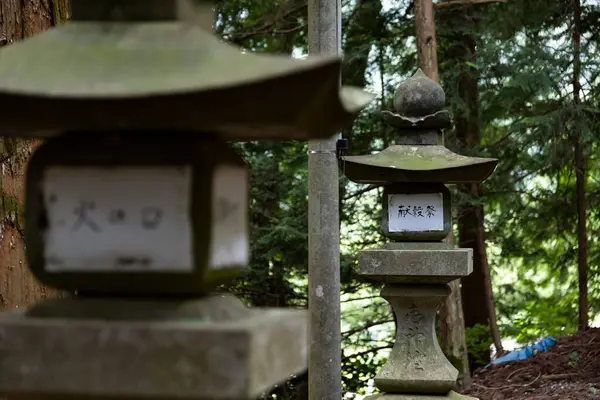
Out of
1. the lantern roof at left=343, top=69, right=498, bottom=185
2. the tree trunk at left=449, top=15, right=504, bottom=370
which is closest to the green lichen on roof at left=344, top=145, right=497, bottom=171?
the lantern roof at left=343, top=69, right=498, bottom=185

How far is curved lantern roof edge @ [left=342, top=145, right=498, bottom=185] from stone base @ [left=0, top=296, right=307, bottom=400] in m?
3.40

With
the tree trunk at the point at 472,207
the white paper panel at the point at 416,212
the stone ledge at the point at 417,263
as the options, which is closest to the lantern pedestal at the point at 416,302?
the stone ledge at the point at 417,263

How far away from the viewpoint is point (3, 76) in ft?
6.07

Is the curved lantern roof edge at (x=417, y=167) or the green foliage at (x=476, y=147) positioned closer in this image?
the curved lantern roof edge at (x=417, y=167)

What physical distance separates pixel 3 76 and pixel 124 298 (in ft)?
2.07

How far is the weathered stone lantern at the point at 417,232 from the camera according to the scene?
209 inches

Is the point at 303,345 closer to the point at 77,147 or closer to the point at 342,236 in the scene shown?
the point at 77,147

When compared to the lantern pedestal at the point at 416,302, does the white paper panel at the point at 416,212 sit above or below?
above

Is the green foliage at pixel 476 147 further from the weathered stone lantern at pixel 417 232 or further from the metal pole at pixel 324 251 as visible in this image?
the weathered stone lantern at pixel 417 232

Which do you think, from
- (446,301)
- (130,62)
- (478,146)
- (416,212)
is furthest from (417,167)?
(478,146)

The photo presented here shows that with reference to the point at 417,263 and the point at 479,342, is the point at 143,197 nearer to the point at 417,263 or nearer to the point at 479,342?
the point at 417,263

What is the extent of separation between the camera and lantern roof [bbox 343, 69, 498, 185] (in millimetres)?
5285

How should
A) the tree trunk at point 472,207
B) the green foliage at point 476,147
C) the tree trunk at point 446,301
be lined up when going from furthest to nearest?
the tree trunk at point 472,207 < the green foliage at point 476,147 < the tree trunk at point 446,301

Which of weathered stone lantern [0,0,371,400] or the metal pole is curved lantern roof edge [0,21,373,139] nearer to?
weathered stone lantern [0,0,371,400]
